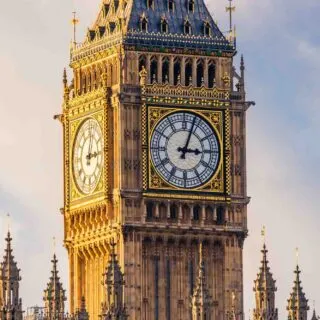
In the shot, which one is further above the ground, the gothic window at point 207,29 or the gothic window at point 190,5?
the gothic window at point 190,5

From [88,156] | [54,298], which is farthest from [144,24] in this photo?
[54,298]

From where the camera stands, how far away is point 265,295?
12038cm

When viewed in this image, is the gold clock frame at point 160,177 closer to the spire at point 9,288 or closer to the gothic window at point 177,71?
the gothic window at point 177,71

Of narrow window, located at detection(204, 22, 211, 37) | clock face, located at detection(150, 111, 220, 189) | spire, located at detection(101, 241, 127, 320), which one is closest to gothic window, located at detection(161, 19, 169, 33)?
narrow window, located at detection(204, 22, 211, 37)

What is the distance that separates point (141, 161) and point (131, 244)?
313cm

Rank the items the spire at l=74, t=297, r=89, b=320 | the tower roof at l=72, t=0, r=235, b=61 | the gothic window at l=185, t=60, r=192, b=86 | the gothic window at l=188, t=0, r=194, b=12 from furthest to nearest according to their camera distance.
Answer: the gothic window at l=188, t=0, r=194, b=12
the gothic window at l=185, t=60, r=192, b=86
the tower roof at l=72, t=0, r=235, b=61
the spire at l=74, t=297, r=89, b=320

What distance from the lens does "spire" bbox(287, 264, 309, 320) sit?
120375 mm

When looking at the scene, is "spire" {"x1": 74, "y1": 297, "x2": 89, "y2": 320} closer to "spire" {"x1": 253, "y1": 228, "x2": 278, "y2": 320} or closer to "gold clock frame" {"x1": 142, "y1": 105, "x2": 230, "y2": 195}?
"spire" {"x1": 253, "y1": 228, "x2": 278, "y2": 320}

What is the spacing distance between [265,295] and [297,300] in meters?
1.15

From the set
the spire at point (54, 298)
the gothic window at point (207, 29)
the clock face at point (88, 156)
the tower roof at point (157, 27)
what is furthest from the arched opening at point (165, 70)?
the spire at point (54, 298)

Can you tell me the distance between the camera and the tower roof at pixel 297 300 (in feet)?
396

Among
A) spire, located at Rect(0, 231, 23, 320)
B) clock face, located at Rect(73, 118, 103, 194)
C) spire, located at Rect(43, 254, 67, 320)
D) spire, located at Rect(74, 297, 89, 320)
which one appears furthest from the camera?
clock face, located at Rect(73, 118, 103, 194)

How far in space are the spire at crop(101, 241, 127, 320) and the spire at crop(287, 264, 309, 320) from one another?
5707 millimetres

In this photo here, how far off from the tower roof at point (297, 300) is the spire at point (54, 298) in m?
7.89
